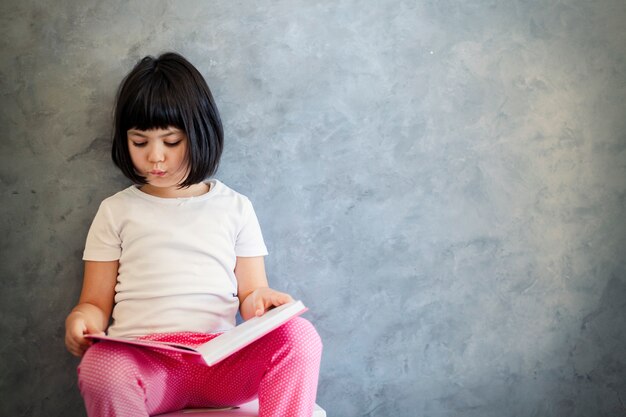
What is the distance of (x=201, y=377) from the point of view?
50.9 inches

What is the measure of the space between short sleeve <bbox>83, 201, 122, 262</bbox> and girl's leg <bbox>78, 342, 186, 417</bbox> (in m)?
0.27

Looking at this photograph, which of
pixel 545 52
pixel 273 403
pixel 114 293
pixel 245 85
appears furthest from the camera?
pixel 545 52

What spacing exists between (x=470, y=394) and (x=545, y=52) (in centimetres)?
89

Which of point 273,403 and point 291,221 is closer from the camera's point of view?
point 273,403

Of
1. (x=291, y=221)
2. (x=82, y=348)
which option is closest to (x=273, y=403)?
(x=82, y=348)

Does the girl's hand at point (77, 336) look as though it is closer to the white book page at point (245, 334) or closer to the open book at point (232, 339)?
the open book at point (232, 339)

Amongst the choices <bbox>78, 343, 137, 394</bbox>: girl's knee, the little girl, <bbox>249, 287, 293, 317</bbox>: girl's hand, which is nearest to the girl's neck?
the little girl

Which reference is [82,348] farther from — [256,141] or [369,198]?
[369,198]

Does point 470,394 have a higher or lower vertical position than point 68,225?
lower

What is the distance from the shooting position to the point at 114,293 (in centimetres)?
144

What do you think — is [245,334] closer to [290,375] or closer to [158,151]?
[290,375]

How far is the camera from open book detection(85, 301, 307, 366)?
1065 millimetres

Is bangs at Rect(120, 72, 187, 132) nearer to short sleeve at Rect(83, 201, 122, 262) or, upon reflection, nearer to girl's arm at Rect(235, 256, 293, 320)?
short sleeve at Rect(83, 201, 122, 262)

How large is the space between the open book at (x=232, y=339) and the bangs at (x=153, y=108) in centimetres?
43
